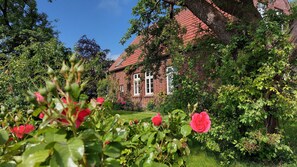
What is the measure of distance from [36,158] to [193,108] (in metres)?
1.42

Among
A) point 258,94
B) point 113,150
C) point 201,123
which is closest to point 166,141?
point 201,123

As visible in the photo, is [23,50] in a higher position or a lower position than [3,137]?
higher

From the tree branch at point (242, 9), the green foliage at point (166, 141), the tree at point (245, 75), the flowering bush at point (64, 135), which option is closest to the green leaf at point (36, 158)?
the flowering bush at point (64, 135)

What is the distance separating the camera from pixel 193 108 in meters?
2.03

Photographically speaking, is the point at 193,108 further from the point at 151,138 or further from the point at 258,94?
A: the point at 258,94

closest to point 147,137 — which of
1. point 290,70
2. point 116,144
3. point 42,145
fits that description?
point 116,144

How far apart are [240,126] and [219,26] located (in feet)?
6.88

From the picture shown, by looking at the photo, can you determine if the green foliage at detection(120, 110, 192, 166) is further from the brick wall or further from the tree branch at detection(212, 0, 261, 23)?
the brick wall

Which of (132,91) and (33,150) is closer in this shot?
(33,150)

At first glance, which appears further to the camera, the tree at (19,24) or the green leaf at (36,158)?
the tree at (19,24)

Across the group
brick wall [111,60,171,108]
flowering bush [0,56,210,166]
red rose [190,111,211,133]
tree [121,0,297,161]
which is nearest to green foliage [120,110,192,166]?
red rose [190,111,211,133]

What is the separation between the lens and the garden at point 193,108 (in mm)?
920

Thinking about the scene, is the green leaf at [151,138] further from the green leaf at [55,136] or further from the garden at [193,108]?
the green leaf at [55,136]

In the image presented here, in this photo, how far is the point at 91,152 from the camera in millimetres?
929
